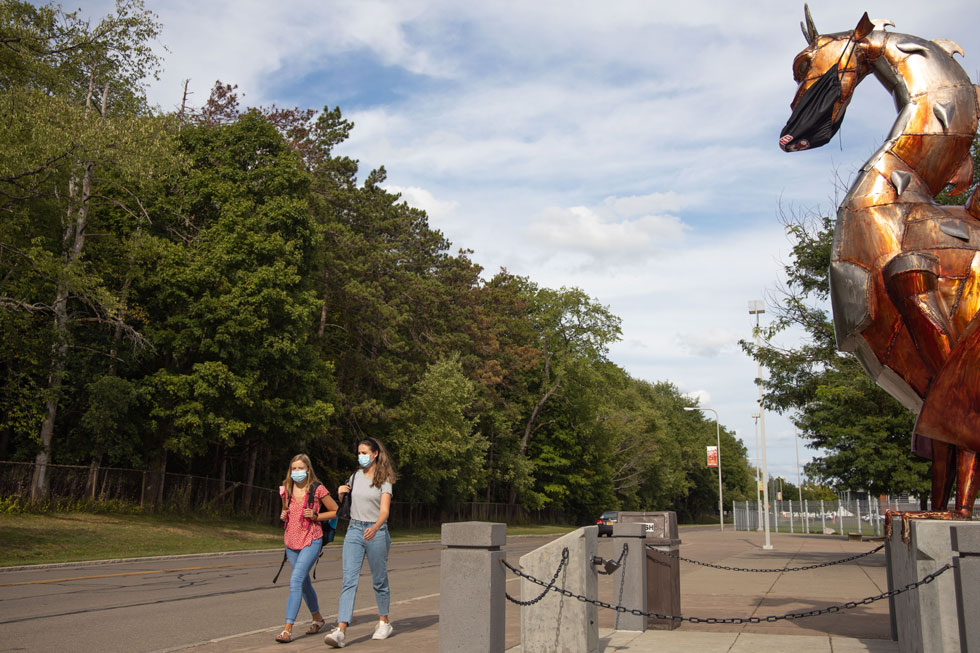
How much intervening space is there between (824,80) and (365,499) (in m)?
6.55

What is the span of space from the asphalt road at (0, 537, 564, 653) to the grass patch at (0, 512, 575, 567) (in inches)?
65.8

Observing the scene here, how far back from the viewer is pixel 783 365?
21.3 m

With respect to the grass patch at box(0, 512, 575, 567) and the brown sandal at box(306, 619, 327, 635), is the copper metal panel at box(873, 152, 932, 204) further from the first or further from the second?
the grass patch at box(0, 512, 575, 567)

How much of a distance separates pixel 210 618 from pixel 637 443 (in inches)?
2496

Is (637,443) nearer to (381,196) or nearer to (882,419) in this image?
(381,196)

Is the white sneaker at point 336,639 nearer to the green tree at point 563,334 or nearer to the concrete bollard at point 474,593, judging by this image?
the concrete bollard at point 474,593

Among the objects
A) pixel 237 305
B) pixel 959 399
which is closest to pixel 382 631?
pixel 959 399

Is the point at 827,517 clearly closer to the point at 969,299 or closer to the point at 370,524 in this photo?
the point at 969,299

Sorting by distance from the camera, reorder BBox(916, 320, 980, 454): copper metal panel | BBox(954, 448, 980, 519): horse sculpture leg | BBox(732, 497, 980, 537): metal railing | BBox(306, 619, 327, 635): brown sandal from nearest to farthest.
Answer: BBox(916, 320, 980, 454): copper metal panel, BBox(954, 448, 980, 519): horse sculpture leg, BBox(306, 619, 327, 635): brown sandal, BBox(732, 497, 980, 537): metal railing

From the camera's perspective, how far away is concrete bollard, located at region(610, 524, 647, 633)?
8.74 metres

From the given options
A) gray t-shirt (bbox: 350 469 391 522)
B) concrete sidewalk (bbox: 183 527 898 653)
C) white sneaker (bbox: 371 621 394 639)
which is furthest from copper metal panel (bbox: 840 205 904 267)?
white sneaker (bbox: 371 621 394 639)

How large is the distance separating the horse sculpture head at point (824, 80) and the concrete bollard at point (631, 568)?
4.60 m

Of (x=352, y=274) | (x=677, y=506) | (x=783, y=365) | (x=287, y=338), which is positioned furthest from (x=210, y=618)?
(x=677, y=506)

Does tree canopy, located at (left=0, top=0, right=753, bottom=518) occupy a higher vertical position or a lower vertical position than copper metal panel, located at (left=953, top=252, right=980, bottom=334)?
higher
